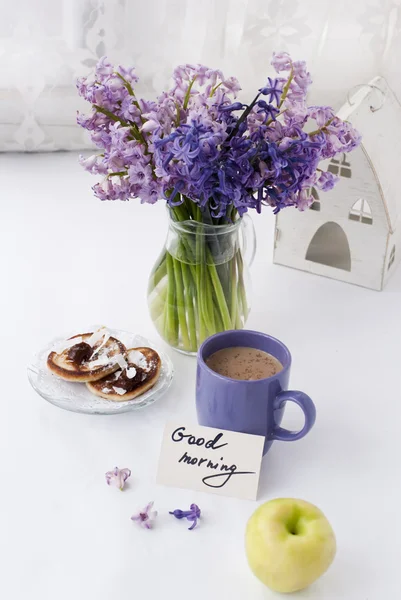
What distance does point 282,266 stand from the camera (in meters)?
1.42

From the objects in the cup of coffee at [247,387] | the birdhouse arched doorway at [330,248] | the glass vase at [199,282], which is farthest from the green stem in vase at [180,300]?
the birdhouse arched doorway at [330,248]

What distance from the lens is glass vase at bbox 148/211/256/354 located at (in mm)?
1078

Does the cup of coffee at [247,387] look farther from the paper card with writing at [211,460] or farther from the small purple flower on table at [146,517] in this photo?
the small purple flower on table at [146,517]

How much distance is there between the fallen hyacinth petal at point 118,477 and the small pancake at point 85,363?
0.48 ft

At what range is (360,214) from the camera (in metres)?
1.32

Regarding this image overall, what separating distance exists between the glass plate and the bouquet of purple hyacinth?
0.15 metres

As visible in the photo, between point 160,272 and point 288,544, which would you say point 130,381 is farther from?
point 288,544

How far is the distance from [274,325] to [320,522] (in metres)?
0.48

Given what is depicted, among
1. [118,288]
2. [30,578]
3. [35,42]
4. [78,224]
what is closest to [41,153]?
[35,42]

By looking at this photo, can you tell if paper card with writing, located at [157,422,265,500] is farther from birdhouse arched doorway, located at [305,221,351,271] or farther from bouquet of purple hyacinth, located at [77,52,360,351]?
birdhouse arched doorway, located at [305,221,351,271]

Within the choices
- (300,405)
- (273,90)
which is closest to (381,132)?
(273,90)

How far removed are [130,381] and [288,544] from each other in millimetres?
345

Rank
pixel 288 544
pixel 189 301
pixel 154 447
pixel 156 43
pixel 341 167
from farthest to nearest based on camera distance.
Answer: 1. pixel 156 43
2. pixel 341 167
3. pixel 189 301
4. pixel 154 447
5. pixel 288 544

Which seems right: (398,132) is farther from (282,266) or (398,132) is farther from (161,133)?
(161,133)
